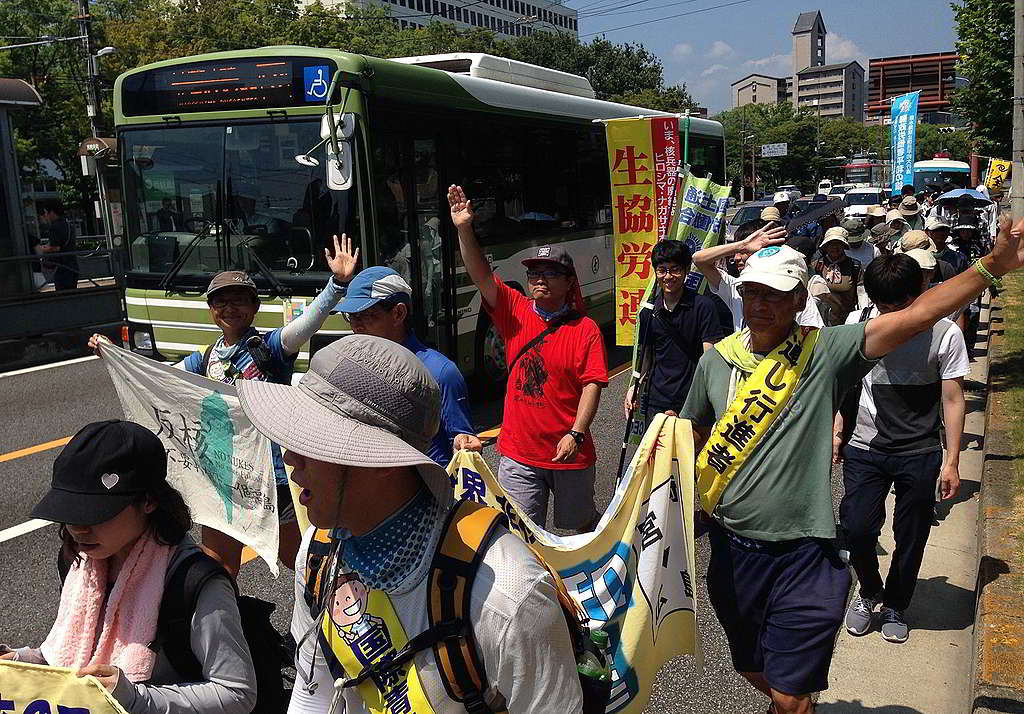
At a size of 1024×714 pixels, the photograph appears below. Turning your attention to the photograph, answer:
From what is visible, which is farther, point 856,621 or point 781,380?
point 856,621

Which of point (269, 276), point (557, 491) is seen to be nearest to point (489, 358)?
point (269, 276)

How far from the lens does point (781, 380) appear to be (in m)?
3.13

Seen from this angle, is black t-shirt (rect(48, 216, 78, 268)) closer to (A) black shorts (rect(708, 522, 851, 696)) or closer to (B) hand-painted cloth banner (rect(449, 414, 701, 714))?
(B) hand-painted cloth banner (rect(449, 414, 701, 714))

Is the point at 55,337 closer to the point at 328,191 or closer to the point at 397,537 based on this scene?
the point at 328,191

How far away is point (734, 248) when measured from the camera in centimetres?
424

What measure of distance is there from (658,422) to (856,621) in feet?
6.30

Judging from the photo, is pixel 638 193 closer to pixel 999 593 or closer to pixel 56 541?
pixel 999 593

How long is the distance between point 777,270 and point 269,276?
223 inches

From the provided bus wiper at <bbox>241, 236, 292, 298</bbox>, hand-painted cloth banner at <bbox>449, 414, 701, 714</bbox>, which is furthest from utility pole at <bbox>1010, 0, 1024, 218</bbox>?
hand-painted cloth banner at <bbox>449, 414, 701, 714</bbox>

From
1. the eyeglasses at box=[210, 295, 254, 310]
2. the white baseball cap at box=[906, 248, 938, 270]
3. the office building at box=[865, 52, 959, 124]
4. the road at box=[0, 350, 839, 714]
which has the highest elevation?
the office building at box=[865, 52, 959, 124]

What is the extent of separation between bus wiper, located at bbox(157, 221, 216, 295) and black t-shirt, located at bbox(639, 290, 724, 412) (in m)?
4.54

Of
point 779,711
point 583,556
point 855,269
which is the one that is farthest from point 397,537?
point 855,269

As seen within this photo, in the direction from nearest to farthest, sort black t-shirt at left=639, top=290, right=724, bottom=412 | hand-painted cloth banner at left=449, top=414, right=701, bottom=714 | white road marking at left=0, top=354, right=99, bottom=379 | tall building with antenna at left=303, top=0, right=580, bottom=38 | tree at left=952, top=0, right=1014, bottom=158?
hand-painted cloth banner at left=449, top=414, right=701, bottom=714
black t-shirt at left=639, top=290, right=724, bottom=412
white road marking at left=0, top=354, right=99, bottom=379
tree at left=952, top=0, right=1014, bottom=158
tall building with antenna at left=303, top=0, right=580, bottom=38

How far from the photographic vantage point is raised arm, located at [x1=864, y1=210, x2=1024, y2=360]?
2773 mm
